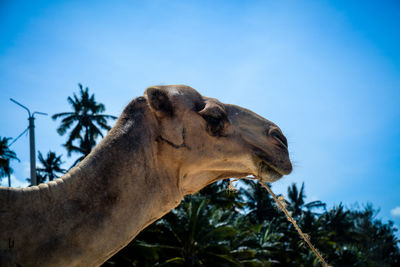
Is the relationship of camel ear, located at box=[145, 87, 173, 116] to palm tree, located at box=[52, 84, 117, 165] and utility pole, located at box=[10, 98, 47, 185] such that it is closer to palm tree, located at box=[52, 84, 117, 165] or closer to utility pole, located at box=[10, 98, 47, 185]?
utility pole, located at box=[10, 98, 47, 185]

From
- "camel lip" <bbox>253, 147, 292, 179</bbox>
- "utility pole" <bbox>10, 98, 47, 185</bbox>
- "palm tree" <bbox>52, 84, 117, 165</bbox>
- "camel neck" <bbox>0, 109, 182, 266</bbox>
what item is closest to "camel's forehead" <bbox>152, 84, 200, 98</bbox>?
"camel neck" <bbox>0, 109, 182, 266</bbox>

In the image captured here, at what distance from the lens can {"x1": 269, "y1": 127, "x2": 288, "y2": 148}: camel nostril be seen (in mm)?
2539

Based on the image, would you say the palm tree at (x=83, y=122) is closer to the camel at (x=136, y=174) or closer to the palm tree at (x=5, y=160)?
the palm tree at (x=5, y=160)

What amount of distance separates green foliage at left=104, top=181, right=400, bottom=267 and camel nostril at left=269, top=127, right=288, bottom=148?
1738mm

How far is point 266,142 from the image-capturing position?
2492 mm

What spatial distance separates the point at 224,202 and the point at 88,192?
3672 cm

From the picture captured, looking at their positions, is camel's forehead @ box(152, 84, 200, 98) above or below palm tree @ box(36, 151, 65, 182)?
below

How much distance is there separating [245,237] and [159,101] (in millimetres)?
29732

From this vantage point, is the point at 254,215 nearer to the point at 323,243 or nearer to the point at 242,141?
the point at 323,243

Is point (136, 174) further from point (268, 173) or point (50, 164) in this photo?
point (50, 164)

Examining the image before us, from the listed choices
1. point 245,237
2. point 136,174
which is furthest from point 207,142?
point 245,237

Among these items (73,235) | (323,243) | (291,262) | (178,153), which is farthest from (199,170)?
(323,243)

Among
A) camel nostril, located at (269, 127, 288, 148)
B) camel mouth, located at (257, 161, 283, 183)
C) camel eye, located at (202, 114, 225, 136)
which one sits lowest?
camel mouth, located at (257, 161, 283, 183)

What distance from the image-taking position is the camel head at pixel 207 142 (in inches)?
91.9
